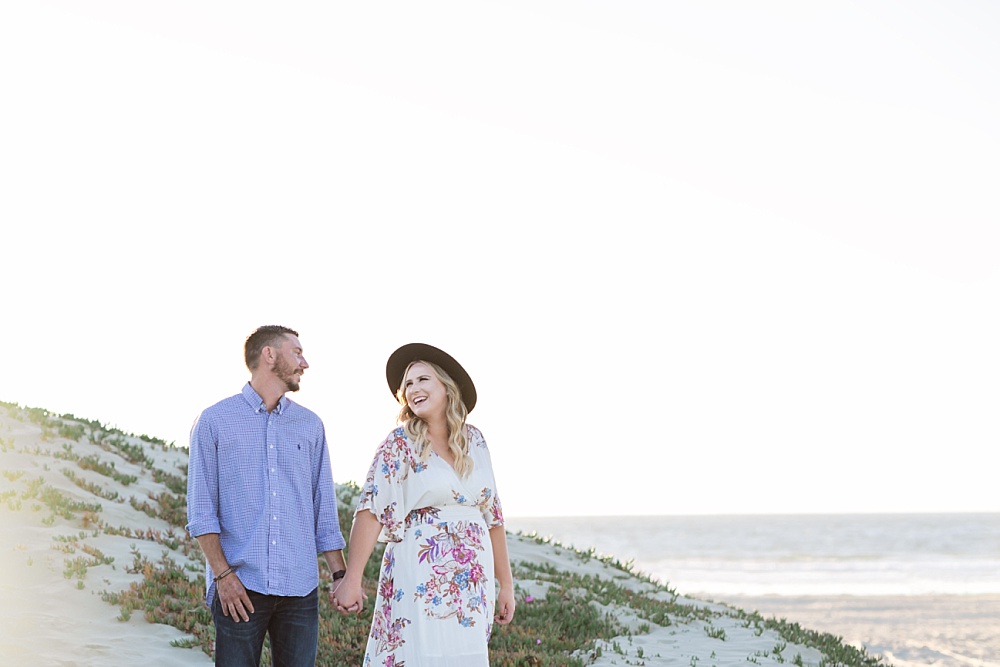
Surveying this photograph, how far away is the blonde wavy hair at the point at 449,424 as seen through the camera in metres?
6.32

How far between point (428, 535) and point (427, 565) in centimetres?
17

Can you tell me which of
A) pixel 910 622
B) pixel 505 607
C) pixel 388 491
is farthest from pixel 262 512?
Answer: pixel 910 622

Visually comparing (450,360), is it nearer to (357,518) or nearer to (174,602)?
(357,518)

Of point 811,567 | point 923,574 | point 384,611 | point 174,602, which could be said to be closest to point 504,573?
point 384,611

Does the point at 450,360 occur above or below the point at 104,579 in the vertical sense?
above

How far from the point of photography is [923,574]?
46.5 metres

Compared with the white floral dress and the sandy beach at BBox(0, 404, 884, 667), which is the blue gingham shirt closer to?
the white floral dress

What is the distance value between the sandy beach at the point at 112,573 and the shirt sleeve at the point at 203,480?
5.44 m

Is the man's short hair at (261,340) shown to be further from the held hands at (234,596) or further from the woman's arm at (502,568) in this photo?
the woman's arm at (502,568)

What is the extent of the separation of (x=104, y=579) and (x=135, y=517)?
300 cm

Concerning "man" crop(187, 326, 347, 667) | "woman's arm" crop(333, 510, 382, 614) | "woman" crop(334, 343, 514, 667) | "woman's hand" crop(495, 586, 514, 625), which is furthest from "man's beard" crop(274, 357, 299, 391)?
"woman's hand" crop(495, 586, 514, 625)

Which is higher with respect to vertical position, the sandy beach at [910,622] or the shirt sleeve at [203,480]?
the shirt sleeve at [203,480]

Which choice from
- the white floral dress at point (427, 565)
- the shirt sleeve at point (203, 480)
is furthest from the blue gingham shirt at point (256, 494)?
the white floral dress at point (427, 565)

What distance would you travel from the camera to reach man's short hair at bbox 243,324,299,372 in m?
6.25
